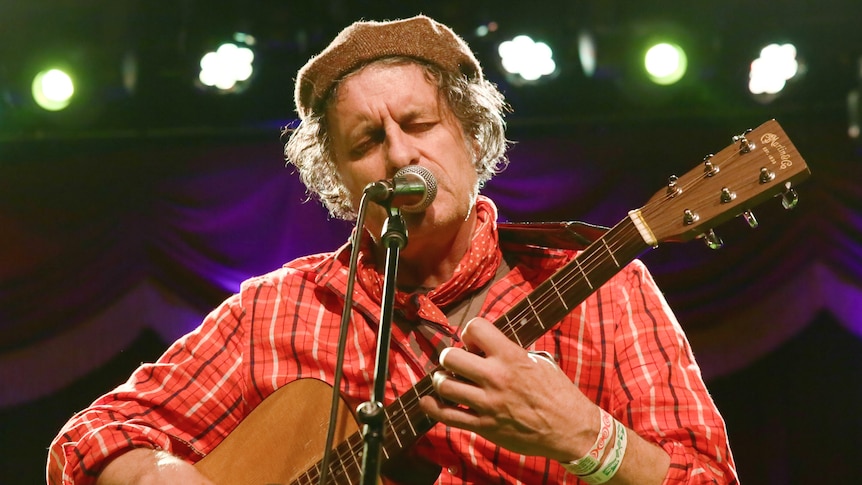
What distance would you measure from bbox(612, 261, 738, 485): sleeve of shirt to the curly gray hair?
827 millimetres

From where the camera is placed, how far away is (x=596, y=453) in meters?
1.90

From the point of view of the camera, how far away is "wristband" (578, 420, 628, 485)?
1.92 m

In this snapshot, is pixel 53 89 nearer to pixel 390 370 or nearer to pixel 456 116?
pixel 456 116

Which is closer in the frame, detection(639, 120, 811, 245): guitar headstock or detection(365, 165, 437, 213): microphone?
detection(365, 165, 437, 213): microphone

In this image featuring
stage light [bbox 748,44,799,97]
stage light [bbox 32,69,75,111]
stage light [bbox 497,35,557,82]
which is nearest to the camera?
stage light [bbox 748,44,799,97]

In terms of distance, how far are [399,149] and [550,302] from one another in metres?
0.73

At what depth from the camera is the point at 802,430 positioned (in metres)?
4.57

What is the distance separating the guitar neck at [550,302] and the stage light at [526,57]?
2.75 metres

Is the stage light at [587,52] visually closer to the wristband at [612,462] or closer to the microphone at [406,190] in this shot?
the microphone at [406,190]

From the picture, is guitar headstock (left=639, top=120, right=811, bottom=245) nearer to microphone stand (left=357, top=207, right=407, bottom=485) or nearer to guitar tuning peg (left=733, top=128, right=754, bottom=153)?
guitar tuning peg (left=733, top=128, right=754, bottom=153)

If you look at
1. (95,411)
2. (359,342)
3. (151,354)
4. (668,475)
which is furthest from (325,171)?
(151,354)

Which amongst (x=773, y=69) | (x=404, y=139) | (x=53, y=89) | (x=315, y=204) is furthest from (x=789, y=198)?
(x=53, y=89)

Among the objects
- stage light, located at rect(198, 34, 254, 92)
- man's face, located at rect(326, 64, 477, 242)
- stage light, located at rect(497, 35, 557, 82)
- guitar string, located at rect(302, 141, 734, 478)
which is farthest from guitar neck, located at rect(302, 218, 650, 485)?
stage light, located at rect(198, 34, 254, 92)

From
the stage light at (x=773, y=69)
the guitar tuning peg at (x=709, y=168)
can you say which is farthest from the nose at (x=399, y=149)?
the stage light at (x=773, y=69)
